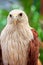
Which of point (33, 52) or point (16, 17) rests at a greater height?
point (16, 17)

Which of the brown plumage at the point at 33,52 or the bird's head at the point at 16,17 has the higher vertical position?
the bird's head at the point at 16,17

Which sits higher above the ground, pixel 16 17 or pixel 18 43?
pixel 16 17

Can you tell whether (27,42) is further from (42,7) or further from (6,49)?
(42,7)

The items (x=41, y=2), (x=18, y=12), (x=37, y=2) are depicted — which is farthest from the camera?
(x=41, y=2)

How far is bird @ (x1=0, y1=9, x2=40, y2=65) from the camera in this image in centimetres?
89

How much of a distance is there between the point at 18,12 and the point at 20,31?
8cm

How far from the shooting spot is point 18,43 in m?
0.89

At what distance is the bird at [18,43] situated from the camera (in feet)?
2.91

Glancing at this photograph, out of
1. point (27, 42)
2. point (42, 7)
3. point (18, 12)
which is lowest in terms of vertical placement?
point (42, 7)

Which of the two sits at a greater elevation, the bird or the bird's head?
the bird's head

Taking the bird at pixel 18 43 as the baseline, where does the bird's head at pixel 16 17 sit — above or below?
above

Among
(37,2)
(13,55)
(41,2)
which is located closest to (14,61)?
(13,55)

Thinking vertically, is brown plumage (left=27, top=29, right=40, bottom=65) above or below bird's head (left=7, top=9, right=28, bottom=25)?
below

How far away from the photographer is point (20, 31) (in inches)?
35.2
